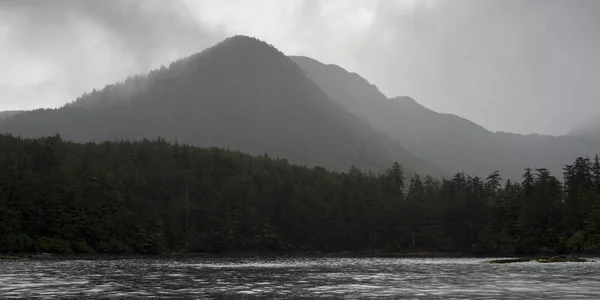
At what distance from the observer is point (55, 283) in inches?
2682

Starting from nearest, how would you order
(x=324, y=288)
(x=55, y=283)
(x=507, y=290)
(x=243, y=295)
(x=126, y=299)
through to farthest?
(x=126, y=299), (x=243, y=295), (x=507, y=290), (x=324, y=288), (x=55, y=283)

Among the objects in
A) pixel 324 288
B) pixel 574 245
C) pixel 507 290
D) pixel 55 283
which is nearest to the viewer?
pixel 507 290

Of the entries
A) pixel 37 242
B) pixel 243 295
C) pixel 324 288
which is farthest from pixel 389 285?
pixel 37 242

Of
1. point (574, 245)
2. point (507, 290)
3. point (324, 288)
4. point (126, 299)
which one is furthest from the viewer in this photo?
point (574, 245)

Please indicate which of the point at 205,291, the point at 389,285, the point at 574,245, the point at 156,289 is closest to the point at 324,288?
the point at 389,285

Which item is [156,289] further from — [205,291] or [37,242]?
[37,242]

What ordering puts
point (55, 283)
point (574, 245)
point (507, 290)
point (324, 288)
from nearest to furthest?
1. point (507, 290)
2. point (324, 288)
3. point (55, 283)
4. point (574, 245)

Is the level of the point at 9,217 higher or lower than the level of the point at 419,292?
higher

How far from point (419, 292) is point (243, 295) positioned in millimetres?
17133

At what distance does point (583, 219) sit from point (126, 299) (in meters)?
179

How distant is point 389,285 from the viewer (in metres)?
66.8

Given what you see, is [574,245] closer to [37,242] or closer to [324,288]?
[324,288]

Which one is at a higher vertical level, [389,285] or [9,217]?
[9,217]

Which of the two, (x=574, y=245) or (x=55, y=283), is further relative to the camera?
(x=574, y=245)
